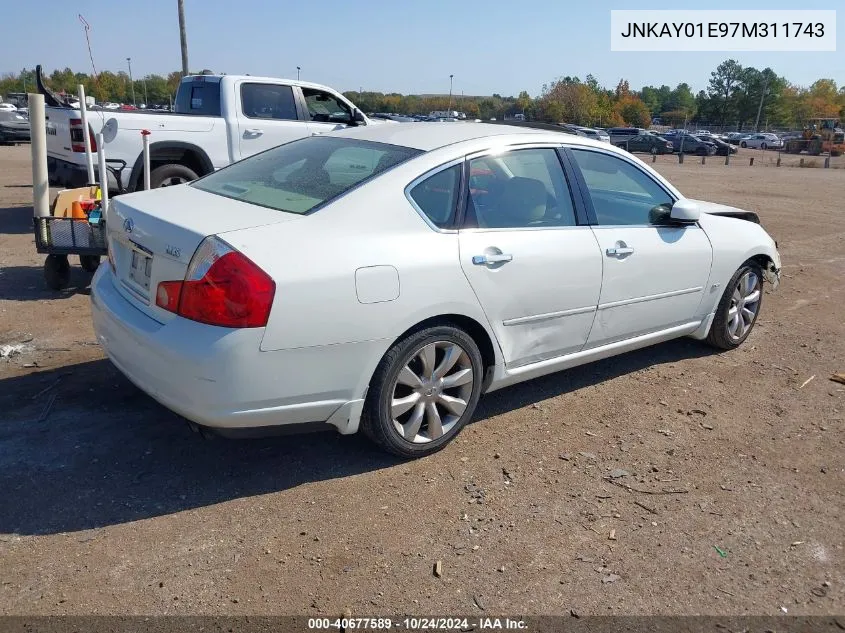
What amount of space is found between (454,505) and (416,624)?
819 millimetres

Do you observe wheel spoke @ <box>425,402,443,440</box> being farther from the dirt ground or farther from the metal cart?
the metal cart

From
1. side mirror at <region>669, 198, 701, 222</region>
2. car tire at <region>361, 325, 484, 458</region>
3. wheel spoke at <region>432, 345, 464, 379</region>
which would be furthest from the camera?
side mirror at <region>669, 198, 701, 222</region>

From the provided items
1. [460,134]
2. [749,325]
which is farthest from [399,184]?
[749,325]

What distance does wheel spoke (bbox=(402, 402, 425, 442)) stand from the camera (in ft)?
12.2

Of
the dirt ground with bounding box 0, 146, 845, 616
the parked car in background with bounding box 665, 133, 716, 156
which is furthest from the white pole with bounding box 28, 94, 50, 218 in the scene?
the parked car in background with bounding box 665, 133, 716, 156

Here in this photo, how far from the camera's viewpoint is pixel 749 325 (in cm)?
577

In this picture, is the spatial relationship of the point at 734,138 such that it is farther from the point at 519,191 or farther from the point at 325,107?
the point at 519,191

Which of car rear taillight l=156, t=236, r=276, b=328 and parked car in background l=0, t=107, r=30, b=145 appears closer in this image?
car rear taillight l=156, t=236, r=276, b=328

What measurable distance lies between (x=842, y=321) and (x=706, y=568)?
4.63 meters

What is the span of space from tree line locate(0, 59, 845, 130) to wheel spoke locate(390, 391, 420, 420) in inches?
2273

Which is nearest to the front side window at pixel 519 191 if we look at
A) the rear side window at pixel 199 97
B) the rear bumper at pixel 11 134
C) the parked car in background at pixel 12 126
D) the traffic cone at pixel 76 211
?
the traffic cone at pixel 76 211

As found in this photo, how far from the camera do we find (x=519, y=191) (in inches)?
163

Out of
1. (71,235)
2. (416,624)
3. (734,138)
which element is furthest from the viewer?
(734,138)

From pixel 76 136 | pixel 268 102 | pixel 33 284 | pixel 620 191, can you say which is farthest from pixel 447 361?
pixel 268 102
